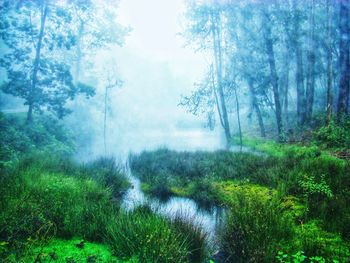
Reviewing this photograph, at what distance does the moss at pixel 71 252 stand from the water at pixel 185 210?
1428mm

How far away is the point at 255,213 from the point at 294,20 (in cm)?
1778

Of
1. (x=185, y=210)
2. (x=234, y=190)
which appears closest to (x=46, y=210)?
(x=185, y=210)

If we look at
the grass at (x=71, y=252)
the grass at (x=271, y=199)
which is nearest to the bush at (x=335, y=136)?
the grass at (x=271, y=199)

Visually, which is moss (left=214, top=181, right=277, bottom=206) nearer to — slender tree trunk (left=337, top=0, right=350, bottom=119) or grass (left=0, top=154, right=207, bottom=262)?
grass (left=0, top=154, right=207, bottom=262)

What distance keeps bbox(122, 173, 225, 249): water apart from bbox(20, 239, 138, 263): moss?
4.69 feet

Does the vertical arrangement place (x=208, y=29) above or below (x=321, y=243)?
above

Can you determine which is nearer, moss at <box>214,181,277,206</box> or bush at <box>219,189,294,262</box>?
bush at <box>219,189,294,262</box>

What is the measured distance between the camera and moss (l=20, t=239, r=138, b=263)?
13.2 ft

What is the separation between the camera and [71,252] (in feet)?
14.8

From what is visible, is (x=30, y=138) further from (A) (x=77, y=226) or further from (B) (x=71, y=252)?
(B) (x=71, y=252)

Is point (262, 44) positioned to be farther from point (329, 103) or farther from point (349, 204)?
point (349, 204)

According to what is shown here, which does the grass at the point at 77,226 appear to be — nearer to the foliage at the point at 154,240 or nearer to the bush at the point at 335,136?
the foliage at the point at 154,240

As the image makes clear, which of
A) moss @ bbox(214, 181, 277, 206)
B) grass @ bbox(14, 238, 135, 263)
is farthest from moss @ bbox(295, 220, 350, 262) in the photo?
grass @ bbox(14, 238, 135, 263)

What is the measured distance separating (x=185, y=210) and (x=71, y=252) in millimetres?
2327
